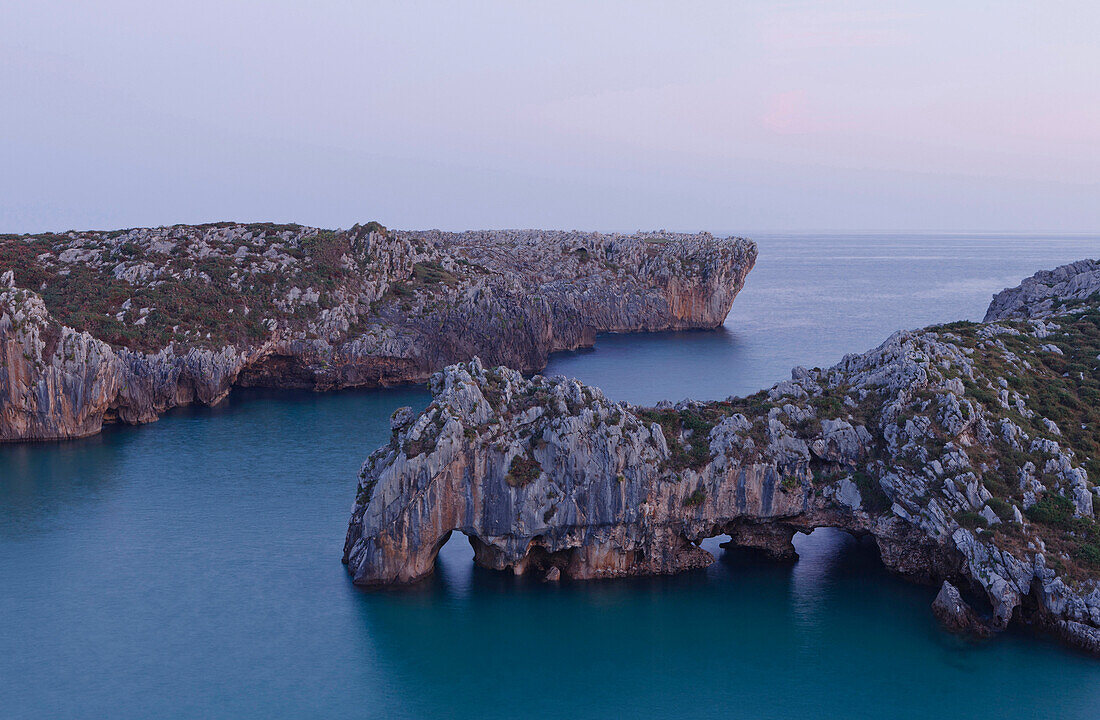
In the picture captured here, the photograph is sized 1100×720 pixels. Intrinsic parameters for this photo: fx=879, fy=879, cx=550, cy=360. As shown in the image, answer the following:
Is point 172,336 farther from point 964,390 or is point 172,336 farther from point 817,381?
point 964,390

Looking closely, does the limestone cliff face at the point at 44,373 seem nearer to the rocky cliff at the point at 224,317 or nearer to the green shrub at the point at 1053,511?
the rocky cliff at the point at 224,317

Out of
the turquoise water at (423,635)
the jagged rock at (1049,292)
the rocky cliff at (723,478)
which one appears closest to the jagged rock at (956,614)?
the rocky cliff at (723,478)

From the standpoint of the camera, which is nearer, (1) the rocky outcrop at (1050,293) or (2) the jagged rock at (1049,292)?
(1) the rocky outcrop at (1050,293)

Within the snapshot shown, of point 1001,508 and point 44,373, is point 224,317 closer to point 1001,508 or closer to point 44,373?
point 44,373

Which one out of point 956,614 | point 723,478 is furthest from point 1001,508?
point 723,478

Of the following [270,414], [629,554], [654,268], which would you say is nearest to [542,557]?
[629,554]

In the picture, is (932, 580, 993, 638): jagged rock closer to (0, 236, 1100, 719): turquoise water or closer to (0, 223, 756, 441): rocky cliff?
(0, 236, 1100, 719): turquoise water
